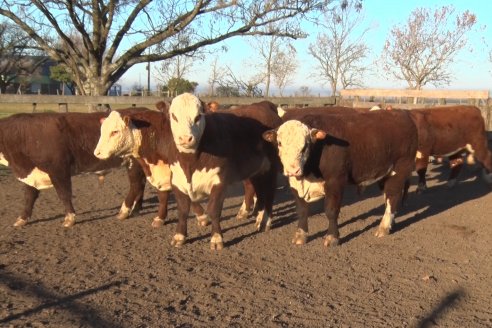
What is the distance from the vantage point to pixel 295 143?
5.92 metres

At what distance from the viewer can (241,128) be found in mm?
6871

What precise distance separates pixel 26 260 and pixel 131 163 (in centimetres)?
255

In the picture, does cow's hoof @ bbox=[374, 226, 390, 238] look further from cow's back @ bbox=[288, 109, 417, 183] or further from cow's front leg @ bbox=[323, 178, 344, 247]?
cow's front leg @ bbox=[323, 178, 344, 247]

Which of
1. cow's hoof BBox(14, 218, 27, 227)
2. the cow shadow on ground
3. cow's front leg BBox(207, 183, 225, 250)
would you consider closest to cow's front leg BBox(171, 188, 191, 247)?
cow's front leg BBox(207, 183, 225, 250)

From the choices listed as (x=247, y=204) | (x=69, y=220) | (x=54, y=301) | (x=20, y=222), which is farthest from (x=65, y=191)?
(x=54, y=301)

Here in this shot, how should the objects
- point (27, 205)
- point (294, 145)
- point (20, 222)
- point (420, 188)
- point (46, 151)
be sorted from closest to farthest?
1. point (294, 145)
2. point (46, 151)
3. point (20, 222)
4. point (27, 205)
5. point (420, 188)

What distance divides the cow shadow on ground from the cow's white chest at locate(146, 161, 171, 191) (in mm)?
2282

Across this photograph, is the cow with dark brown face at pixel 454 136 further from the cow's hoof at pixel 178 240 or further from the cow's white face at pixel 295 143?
the cow's hoof at pixel 178 240

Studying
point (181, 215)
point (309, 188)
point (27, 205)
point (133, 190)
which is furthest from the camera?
point (133, 190)

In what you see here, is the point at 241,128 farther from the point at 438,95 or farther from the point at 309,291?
the point at 438,95

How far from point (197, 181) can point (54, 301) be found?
2.18m

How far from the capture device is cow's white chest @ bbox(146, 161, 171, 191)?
7.04m

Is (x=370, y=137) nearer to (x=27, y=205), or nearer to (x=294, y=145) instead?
(x=294, y=145)

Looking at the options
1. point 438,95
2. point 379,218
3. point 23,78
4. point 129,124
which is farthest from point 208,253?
point 23,78
